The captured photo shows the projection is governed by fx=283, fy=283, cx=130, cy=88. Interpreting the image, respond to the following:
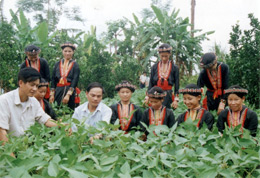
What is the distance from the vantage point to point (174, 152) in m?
1.61

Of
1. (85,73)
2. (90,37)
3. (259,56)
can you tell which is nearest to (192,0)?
(90,37)

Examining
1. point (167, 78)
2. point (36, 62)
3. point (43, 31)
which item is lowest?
point (167, 78)

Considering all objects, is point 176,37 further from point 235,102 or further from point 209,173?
point 209,173

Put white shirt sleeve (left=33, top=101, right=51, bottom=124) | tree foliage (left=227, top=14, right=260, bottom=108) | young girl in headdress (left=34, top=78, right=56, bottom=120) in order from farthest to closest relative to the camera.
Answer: tree foliage (left=227, top=14, right=260, bottom=108) < young girl in headdress (left=34, top=78, right=56, bottom=120) < white shirt sleeve (left=33, top=101, right=51, bottom=124)

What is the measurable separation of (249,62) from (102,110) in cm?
392

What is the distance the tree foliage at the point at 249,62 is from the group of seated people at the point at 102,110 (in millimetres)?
2810

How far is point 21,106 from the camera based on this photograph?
2.50 meters

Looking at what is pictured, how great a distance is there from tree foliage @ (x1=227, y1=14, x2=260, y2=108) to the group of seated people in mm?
2810

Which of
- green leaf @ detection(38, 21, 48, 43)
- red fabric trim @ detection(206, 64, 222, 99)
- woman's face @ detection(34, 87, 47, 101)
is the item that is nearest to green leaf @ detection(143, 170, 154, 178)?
woman's face @ detection(34, 87, 47, 101)

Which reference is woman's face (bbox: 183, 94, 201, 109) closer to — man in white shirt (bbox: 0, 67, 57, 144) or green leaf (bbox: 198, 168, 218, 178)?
man in white shirt (bbox: 0, 67, 57, 144)

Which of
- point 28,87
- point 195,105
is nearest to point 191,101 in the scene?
point 195,105

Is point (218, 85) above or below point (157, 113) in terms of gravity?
above

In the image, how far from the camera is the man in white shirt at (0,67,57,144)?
94.3 inches

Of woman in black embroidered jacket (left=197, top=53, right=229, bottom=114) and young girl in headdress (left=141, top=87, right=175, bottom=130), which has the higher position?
woman in black embroidered jacket (left=197, top=53, right=229, bottom=114)
